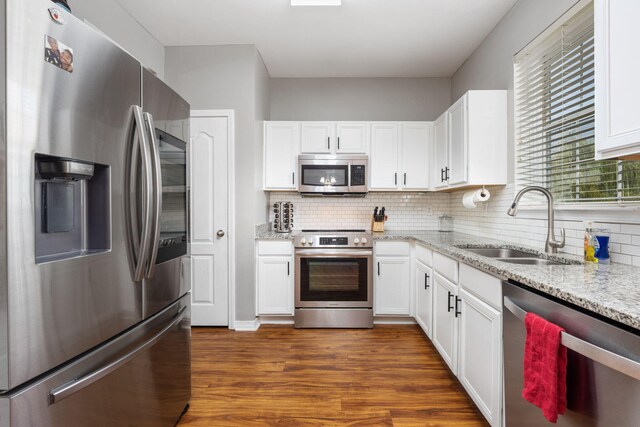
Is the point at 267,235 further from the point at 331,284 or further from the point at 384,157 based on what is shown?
the point at 384,157

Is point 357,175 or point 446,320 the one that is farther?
point 357,175

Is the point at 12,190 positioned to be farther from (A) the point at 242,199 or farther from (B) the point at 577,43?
(B) the point at 577,43

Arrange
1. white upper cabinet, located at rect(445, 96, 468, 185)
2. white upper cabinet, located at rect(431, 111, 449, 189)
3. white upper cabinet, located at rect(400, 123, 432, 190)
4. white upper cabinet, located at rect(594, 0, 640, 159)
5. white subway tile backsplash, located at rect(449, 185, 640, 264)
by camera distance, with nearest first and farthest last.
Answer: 1. white upper cabinet, located at rect(594, 0, 640, 159)
2. white subway tile backsplash, located at rect(449, 185, 640, 264)
3. white upper cabinet, located at rect(445, 96, 468, 185)
4. white upper cabinet, located at rect(431, 111, 449, 189)
5. white upper cabinet, located at rect(400, 123, 432, 190)

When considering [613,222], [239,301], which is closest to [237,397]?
[239,301]

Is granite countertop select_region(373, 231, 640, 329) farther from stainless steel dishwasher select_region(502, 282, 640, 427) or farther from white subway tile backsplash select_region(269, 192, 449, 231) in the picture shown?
white subway tile backsplash select_region(269, 192, 449, 231)

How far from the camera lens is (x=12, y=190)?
881mm

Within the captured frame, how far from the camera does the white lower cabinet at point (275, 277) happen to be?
3.44m

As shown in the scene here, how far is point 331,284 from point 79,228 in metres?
2.53

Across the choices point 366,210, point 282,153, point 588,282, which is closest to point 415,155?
point 366,210

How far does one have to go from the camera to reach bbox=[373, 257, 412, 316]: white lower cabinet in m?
3.46

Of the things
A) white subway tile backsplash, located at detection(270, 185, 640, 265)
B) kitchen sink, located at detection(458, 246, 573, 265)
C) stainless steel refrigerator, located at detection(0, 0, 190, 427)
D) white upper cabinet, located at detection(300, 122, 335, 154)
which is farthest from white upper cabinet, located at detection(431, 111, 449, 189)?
stainless steel refrigerator, located at detection(0, 0, 190, 427)

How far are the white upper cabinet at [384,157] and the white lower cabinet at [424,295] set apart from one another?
3.32 feet

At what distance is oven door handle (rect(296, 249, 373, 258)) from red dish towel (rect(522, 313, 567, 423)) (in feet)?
7.06

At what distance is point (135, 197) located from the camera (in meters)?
1.36
